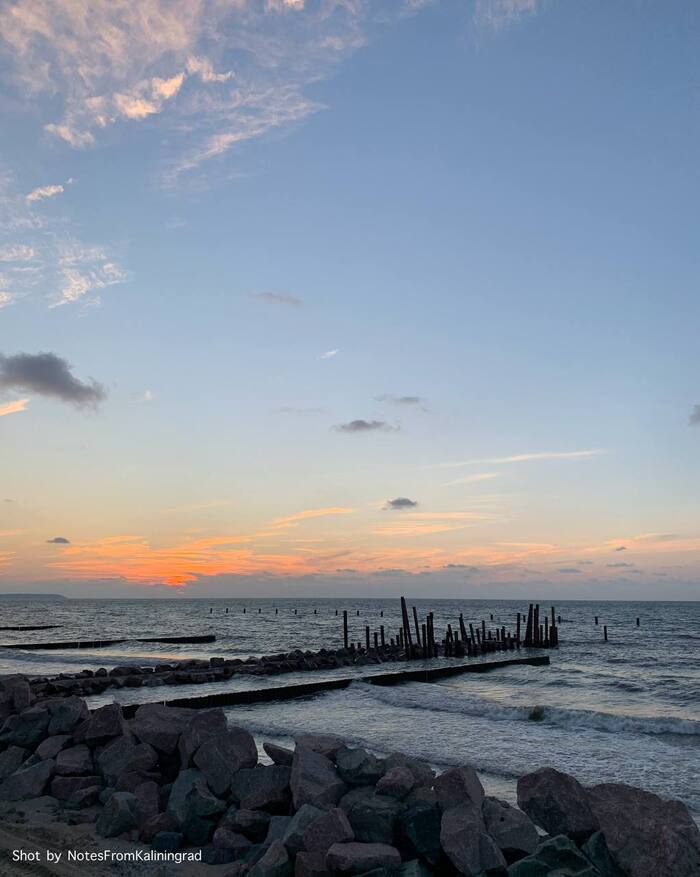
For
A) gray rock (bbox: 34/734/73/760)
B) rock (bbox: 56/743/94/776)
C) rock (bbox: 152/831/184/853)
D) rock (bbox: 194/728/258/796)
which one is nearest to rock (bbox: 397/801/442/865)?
rock (bbox: 152/831/184/853)

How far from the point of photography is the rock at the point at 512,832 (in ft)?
22.9

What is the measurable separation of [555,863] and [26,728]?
8.74m

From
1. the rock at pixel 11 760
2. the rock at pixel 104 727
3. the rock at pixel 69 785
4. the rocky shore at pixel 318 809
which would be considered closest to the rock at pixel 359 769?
the rocky shore at pixel 318 809

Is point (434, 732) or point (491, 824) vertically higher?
point (491, 824)

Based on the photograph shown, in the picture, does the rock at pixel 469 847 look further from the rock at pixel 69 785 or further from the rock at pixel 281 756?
the rock at pixel 69 785

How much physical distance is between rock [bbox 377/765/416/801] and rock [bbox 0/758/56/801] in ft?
15.6

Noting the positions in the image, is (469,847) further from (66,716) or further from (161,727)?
(66,716)

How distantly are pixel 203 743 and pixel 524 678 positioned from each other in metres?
26.4

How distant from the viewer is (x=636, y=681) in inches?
1357

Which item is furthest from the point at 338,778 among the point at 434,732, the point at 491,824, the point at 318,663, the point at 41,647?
the point at 41,647

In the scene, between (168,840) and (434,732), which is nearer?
(168,840)

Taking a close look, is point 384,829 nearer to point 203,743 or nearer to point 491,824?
point 491,824

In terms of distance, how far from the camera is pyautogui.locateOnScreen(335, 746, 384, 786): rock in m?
8.37

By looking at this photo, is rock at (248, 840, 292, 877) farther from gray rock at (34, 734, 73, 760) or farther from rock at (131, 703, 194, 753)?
gray rock at (34, 734, 73, 760)
